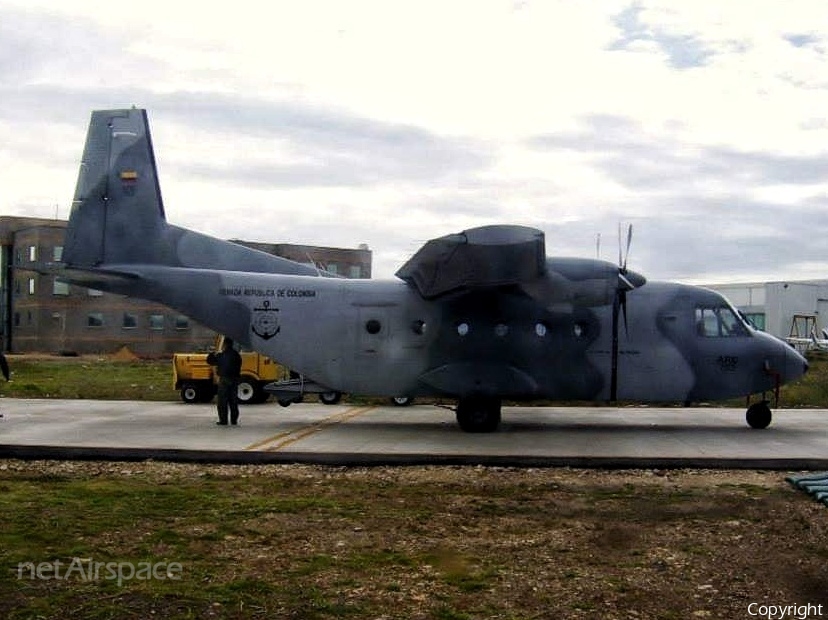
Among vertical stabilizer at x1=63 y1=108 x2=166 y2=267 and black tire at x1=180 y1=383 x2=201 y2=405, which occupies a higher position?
vertical stabilizer at x1=63 y1=108 x2=166 y2=267

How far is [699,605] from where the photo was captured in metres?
6.33

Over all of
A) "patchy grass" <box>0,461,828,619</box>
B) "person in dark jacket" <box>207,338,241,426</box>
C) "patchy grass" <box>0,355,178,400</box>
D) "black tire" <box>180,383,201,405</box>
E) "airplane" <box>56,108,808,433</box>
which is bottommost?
"patchy grass" <box>0,355,178,400</box>

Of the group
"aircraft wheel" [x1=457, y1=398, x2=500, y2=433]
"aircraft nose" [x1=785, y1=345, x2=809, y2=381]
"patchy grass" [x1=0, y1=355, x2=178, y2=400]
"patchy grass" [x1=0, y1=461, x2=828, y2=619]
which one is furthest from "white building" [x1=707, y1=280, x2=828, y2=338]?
"patchy grass" [x1=0, y1=461, x2=828, y2=619]

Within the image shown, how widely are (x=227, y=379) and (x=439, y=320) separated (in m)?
4.63

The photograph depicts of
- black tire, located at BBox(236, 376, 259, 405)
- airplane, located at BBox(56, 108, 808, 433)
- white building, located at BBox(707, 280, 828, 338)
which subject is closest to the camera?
airplane, located at BBox(56, 108, 808, 433)

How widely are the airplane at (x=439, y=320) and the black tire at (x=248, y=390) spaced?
576 centimetres

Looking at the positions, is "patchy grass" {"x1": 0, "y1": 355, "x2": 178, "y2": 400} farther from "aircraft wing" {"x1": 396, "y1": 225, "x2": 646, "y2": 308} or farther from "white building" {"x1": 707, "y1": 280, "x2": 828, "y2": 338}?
"white building" {"x1": 707, "y1": 280, "x2": 828, "y2": 338}

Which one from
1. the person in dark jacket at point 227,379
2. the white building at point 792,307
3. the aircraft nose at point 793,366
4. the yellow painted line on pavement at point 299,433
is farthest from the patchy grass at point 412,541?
the white building at point 792,307

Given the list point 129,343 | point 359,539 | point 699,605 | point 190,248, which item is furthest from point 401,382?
point 129,343

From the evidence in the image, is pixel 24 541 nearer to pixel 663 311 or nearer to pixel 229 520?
pixel 229 520

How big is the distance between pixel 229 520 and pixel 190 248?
1042 cm

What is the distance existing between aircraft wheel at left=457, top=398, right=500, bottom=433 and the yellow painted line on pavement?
297cm

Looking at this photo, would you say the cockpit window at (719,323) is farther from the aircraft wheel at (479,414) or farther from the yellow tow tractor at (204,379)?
the yellow tow tractor at (204,379)

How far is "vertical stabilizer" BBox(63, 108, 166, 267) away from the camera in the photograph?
17922 millimetres
